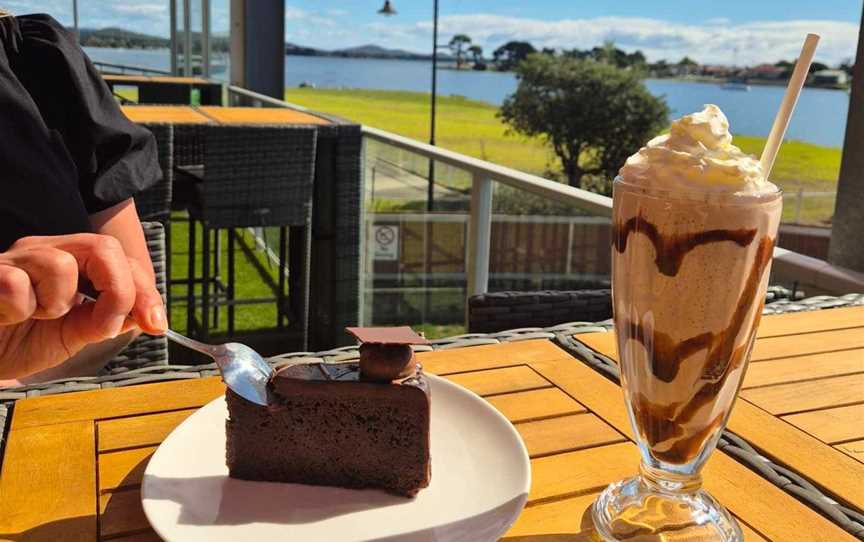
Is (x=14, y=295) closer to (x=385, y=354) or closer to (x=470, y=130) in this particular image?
(x=385, y=354)

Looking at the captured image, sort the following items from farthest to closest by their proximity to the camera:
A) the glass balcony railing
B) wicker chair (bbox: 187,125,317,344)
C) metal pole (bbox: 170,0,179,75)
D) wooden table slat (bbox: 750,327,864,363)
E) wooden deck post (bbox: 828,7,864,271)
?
metal pole (bbox: 170,0,179,75) → wicker chair (bbox: 187,125,317,344) → the glass balcony railing → wooden deck post (bbox: 828,7,864,271) → wooden table slat (bbox: 750,327,864,363)

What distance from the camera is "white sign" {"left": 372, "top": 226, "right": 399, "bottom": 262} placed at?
3.62 m

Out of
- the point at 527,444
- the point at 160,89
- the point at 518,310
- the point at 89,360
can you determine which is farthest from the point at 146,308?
the point at 160,89

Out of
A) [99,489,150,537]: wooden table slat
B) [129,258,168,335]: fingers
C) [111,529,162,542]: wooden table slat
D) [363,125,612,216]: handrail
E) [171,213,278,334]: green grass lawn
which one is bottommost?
[171,213,278,334]: green grass lawn

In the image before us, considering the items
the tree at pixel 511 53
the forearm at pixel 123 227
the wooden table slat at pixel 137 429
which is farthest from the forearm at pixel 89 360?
the tree at pixel 511 53

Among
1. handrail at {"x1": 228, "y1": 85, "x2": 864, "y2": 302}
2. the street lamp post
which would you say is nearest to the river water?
the street lamp post

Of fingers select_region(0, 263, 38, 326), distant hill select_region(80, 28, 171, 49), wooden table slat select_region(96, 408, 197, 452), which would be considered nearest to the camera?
fingers select_region(0, 263, 38, 326)

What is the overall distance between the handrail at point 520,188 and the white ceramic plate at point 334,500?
136cm

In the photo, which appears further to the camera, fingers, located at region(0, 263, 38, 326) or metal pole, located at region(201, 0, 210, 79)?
metal pole, located at region(201, 0, 210, 79)

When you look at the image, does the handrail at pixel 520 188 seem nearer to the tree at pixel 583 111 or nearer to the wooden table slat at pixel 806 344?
the wooden table slat at pixel 806 344

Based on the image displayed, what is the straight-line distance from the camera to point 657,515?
701mm

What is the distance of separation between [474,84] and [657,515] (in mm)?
26796

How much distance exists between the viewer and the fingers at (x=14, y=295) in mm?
595

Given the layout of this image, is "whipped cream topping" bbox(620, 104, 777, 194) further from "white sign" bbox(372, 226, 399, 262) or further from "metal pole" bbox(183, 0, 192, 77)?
"metal pole" bbox(183, 0, 192, 77)
